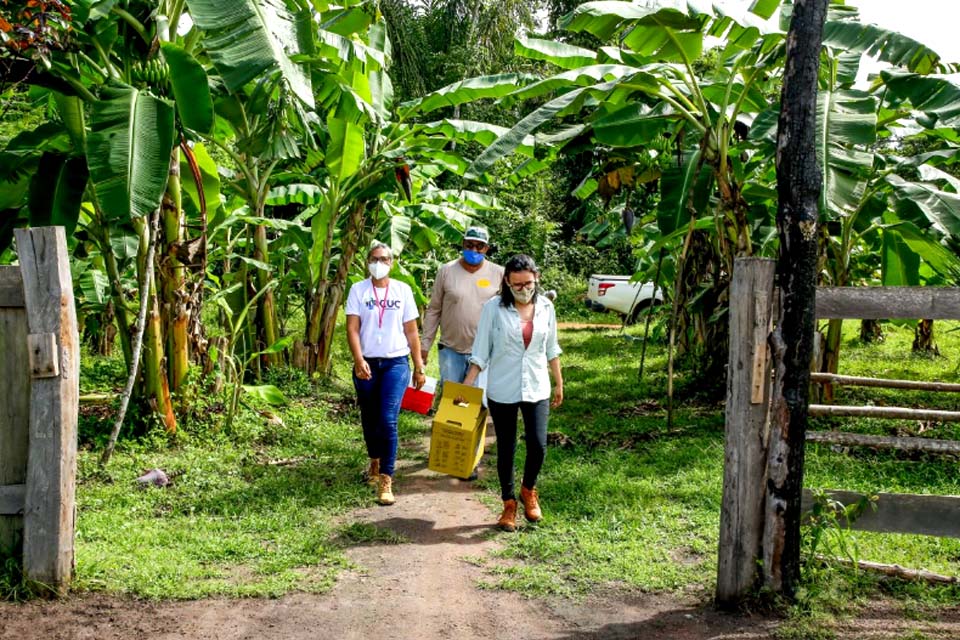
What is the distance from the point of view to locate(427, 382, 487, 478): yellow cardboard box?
6191 millimetres

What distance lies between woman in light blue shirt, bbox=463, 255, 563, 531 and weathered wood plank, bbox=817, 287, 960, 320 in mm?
1955

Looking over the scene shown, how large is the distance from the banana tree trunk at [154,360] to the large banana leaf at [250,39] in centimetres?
220

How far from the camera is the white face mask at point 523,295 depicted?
19.7 ft

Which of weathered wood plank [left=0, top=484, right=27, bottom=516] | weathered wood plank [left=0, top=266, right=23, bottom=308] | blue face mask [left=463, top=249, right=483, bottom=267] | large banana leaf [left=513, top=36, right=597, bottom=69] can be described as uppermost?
large banana leaf [left=513, top=36, right=597, bottom=69]

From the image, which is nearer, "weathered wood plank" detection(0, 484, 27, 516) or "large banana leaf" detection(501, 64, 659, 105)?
"weathered wood plank" detection(0, 484, 27, 516)

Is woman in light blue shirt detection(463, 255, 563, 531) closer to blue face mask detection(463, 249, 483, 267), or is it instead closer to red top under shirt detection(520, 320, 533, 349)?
red top under shirt detection(520, 320, 533, 349)

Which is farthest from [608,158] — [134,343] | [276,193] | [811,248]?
[811,248]

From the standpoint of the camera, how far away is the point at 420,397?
746 centimetres

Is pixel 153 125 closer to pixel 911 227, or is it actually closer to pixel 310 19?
pixel 310 19

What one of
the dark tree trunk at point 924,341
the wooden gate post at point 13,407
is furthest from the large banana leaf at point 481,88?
the dark tree trunk at point 924,341

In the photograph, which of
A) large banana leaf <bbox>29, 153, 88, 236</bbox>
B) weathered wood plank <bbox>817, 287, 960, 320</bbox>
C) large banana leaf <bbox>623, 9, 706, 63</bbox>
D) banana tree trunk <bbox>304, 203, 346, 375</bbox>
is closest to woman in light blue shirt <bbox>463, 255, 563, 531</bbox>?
weathered wood plank <bbox>817, 287, 960, 320</bbox>

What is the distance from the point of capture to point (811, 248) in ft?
14.5

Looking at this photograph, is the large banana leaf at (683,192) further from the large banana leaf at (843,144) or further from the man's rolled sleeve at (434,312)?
A: the man's rolled sleeve at (434,312)

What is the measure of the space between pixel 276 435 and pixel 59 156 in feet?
10.6
